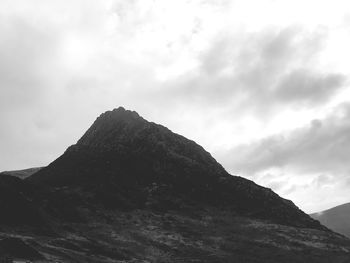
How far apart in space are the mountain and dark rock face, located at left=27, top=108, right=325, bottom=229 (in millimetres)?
235

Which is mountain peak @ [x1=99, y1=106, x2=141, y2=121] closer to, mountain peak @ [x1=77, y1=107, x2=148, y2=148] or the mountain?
mountain peak @ [x1=77, y1=107, x2=148, y2=148]

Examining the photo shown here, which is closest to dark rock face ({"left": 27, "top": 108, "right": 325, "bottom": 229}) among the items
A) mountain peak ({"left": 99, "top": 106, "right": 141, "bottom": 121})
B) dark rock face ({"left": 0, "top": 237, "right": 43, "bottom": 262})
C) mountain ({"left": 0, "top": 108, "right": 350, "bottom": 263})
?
mountain ({"left": 0, "top": 108, "right": 350, "bottom": 263})

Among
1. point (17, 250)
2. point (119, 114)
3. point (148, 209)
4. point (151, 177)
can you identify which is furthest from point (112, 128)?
point (17, 250)

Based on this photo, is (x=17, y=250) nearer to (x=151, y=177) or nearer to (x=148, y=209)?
(x=148, y=209)

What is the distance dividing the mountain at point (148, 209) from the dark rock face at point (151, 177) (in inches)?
9.2

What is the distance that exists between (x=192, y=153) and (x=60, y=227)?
5193 centimetres

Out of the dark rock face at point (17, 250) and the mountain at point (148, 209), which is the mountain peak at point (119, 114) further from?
the dark rock face at point (17, 250)

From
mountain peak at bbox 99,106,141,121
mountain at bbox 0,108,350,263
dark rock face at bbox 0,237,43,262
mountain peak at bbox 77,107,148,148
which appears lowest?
dark rock face at bbox 0,237,43,262

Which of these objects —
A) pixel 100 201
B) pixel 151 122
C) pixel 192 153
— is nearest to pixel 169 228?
pixel 100 201

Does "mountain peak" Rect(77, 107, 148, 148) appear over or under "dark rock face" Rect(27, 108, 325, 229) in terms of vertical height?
over

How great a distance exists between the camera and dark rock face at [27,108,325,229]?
9650 cm

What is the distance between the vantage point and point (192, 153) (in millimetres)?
117750

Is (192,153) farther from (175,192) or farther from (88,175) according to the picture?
(88,175)

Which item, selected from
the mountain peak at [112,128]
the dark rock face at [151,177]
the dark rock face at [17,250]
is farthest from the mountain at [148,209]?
the dark rock face at [17,250]
